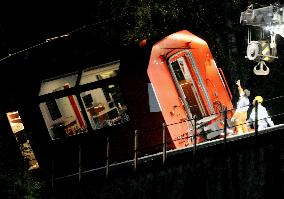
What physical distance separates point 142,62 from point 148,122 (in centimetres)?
181

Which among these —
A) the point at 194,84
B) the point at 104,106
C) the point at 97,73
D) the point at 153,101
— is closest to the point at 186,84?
the point at 194,84

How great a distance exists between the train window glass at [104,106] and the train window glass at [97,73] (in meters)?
0.40

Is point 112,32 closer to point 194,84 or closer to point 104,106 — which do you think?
point 104,106

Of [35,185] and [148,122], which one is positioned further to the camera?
[148,122]

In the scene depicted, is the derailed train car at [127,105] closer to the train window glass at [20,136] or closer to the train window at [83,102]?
the train window at [83,102]

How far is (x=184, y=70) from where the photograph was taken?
43.9ft

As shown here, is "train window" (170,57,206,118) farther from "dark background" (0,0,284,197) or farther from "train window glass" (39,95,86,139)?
"train window glass" (39,95,86,139)

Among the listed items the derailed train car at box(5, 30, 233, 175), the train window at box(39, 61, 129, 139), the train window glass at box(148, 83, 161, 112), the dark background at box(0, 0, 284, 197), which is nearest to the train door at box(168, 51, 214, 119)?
the derailed train car at box(5, 30, 233, 175)

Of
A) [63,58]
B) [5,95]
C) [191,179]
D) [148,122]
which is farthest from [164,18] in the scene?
[191,179]

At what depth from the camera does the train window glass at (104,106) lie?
12156 millimetres

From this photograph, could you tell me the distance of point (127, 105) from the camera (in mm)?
11719

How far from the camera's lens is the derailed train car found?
1155cm

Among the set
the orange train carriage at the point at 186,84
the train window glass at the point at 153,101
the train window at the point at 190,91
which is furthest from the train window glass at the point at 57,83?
the train window at the point at 190,91

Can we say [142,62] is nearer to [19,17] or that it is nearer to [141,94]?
[141,94]
